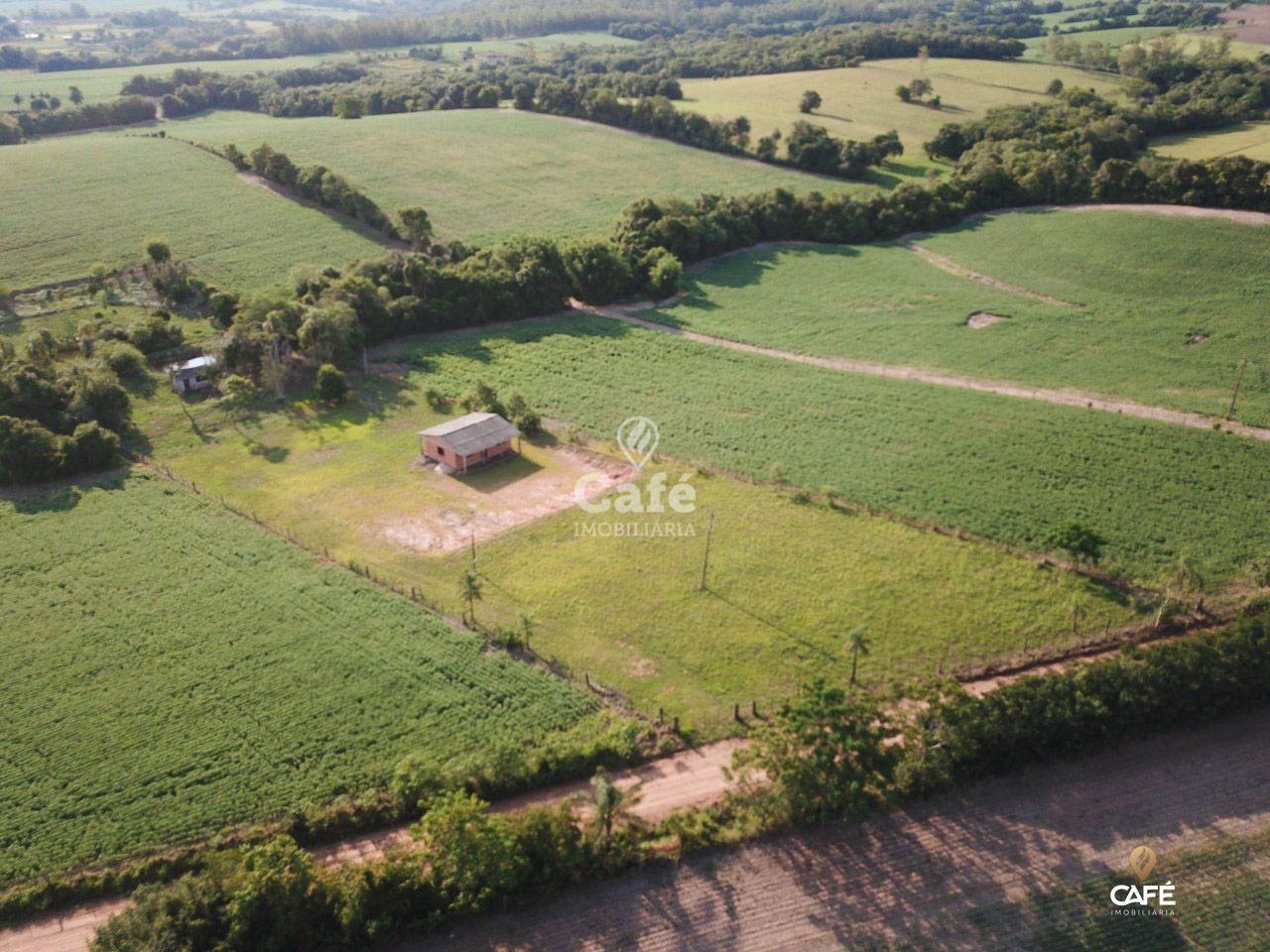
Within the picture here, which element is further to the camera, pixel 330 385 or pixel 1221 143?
pixel 1221 143

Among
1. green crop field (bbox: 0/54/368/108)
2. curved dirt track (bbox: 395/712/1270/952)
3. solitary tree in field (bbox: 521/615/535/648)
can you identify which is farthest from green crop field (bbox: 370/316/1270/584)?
green crop field (bbox: 0/54/368/108)

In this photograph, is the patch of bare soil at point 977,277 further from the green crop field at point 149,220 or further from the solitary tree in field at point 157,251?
the solitary tree in field at point 157,251

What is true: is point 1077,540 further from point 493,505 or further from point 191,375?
point 191,375

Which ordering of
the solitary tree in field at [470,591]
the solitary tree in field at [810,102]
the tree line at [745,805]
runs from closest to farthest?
the tree line at [745,805], the solitary tree in field at [470,591], the solitary tree in field at [810,102]

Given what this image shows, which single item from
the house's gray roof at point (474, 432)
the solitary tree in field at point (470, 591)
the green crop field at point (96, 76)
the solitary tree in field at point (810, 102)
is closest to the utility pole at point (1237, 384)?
the house's gray roof at point (474, 432)

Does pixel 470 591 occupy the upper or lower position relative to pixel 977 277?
lower

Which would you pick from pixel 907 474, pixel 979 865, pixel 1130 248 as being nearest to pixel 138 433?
pixel 907 474

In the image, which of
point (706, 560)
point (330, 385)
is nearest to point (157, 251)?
point (330, 385)

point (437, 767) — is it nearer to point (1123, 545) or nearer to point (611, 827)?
point (611, 827)
